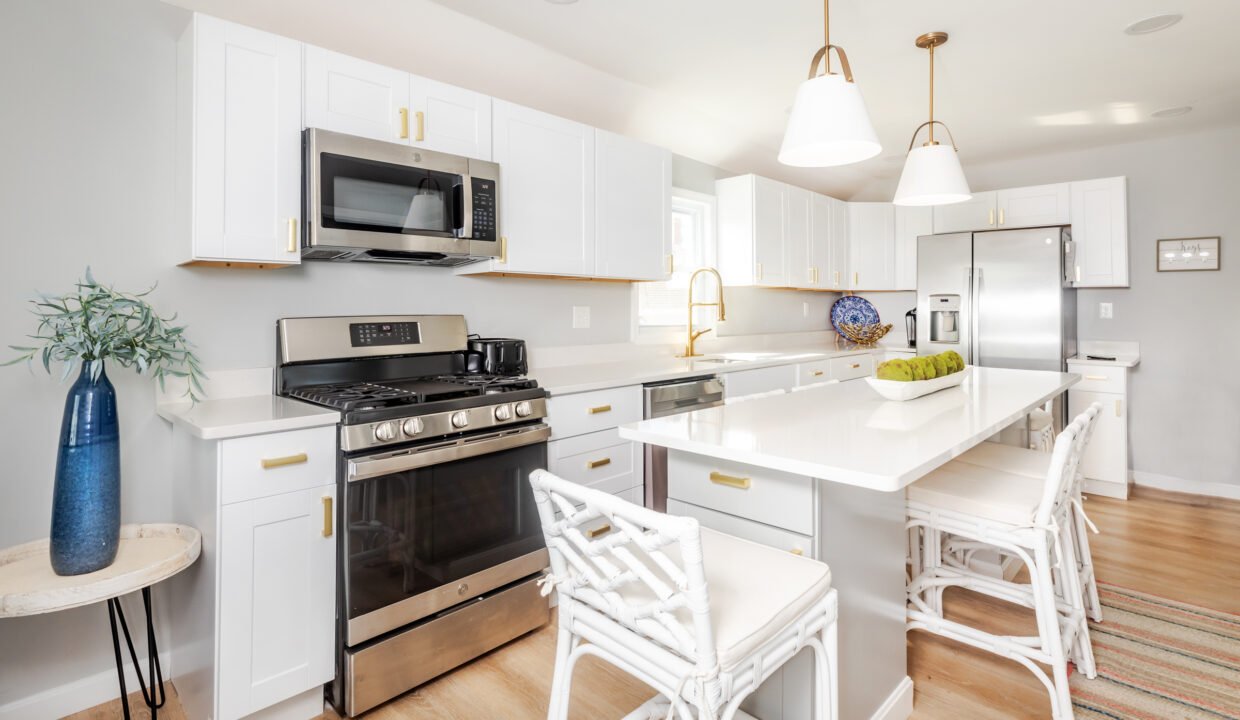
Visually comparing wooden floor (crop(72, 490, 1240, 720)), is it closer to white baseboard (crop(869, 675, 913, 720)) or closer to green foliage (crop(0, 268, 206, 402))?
white baseboard (crop(869, 675, 913, 720))

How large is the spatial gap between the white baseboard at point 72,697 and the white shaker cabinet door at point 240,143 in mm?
1345

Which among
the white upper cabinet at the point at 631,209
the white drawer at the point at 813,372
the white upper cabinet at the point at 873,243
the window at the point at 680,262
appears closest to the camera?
the white upper cabinet at the point at 631,209

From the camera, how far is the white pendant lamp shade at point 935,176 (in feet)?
7.68

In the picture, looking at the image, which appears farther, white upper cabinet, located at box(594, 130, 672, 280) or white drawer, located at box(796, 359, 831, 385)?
white drawer, located at box(796, 359, 831, 385)

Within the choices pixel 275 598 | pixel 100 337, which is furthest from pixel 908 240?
pixel 100 337

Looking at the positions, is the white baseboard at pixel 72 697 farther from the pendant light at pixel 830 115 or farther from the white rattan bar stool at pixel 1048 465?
the white rattan bar stool at pixel 1048 465

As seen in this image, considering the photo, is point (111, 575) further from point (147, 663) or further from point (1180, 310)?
point (1180, 310)

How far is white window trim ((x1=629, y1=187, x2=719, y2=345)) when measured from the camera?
361cm

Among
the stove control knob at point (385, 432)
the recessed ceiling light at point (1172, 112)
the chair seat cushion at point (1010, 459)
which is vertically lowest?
the chair seat cushion at point (1010, 459)

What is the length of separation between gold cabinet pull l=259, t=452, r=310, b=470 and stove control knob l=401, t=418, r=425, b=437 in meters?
0.27

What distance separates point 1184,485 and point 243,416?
18.3ft

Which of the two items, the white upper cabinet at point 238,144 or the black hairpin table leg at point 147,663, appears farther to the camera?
the white upper cabinet at point 238,144

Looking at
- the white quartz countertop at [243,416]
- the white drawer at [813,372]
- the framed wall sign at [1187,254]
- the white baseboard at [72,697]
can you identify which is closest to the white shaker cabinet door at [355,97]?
the white quartz countertop at [243,416]

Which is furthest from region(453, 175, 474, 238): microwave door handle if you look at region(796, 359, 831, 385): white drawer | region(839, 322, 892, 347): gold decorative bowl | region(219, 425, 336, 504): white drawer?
region(839, 322, 892, 347): gold decorative bowl
